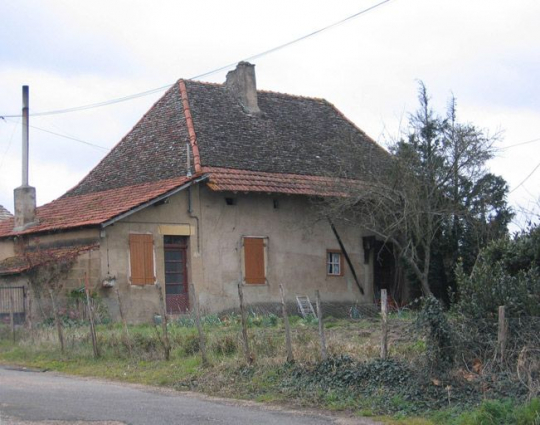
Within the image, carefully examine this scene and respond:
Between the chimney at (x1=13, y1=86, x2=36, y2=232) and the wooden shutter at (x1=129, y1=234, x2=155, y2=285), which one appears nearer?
the wooden shutter at (x1=129, y1=234, x2=155, y2=285)

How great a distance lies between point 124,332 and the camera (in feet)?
57.3

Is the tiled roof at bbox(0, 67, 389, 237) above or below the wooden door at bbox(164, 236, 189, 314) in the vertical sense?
above

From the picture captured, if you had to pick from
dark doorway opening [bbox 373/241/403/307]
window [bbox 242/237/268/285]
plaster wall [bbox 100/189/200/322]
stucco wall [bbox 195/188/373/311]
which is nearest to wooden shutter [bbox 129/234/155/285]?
plaster wall [bbox 100/189/200/322]

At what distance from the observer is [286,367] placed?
45.3ft

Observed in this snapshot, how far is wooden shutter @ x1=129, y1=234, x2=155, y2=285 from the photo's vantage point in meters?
23.7

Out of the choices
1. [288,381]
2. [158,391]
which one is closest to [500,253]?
[288,381]

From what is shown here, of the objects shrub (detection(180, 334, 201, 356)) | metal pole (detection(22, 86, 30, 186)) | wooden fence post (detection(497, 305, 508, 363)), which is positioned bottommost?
shrub (detection(180, 334, 201, 356))

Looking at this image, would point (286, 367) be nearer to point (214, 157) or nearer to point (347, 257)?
point (214, 157)

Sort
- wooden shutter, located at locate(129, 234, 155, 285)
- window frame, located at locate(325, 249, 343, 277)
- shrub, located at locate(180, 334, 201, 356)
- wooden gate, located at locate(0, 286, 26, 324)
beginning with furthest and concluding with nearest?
window frame, located at locate(325, 249, 343, 277), wooden shutter, located at locate(129, 234, 155, 285), wooden gate, located at locate(0, 286, 26, 324), shrub, located at locate(180, 334, 201, 356)

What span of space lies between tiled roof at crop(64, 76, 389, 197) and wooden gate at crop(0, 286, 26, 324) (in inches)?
195

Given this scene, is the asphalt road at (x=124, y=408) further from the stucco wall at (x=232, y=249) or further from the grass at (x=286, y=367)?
the stucco wall at (x=232, y=249)

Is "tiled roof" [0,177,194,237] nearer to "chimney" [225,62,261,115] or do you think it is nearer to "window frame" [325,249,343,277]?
"chimney" [225,62,261,115]

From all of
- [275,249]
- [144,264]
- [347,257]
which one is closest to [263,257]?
[275,249]

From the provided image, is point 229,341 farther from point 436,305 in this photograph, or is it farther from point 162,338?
point 436,305
